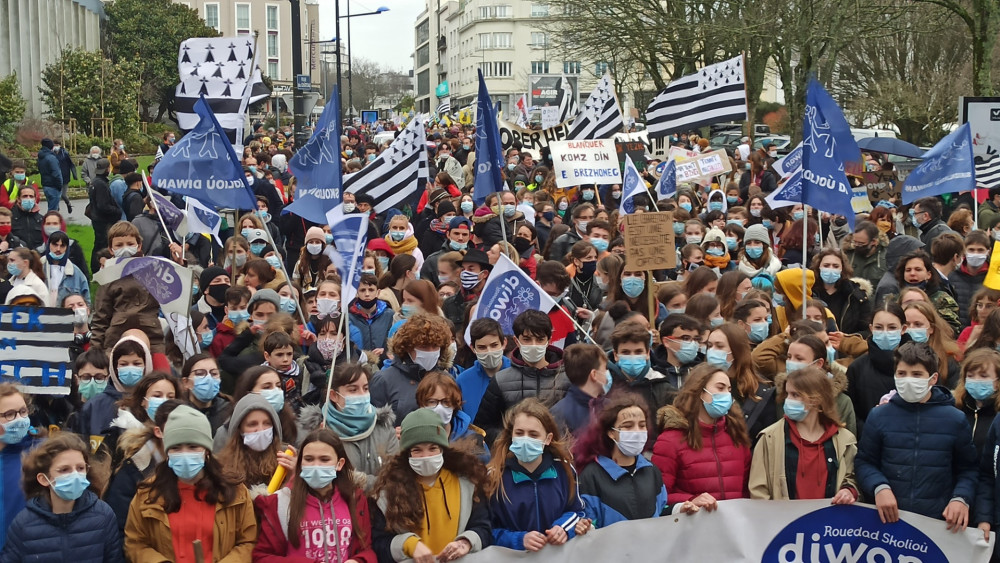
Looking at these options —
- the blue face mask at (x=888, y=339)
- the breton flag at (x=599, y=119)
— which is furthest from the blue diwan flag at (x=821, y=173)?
the breton flag at (x=599, y=119)

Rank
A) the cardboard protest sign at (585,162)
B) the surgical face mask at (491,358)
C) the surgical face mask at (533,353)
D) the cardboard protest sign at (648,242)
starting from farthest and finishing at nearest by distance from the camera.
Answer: the cardboard protest sign at (585,162) → the cardboard protest sign at (648,242) → the surgical face mask at (491,358) → the surgical face mask at (533,353)

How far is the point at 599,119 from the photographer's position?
1661cm

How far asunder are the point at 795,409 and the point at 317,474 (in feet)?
7.41

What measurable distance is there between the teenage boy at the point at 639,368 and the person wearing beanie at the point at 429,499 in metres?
1.49

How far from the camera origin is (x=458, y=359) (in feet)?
27.2

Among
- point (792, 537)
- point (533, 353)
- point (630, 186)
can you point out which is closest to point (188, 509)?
point (533, 353)

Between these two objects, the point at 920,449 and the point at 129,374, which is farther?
the point at 129,374

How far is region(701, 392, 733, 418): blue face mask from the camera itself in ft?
19.8

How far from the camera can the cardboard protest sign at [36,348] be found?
6.97 meters

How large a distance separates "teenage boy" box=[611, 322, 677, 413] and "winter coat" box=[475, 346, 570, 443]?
0.32m

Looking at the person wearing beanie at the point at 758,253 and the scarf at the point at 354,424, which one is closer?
the scarf at the point at 354,424

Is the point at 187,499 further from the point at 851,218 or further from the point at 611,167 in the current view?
the point at 611,167

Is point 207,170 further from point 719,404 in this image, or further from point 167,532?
point 719,404

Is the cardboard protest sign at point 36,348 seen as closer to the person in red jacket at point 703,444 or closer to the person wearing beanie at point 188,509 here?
the person wearing beanie at point 188,509
